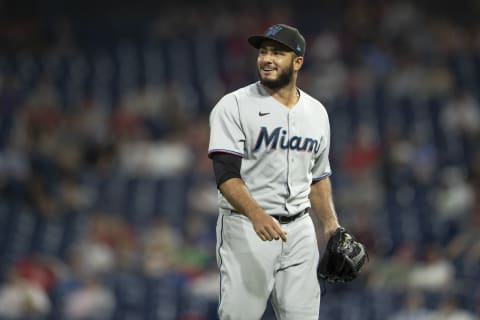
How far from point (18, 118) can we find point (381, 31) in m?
5.55

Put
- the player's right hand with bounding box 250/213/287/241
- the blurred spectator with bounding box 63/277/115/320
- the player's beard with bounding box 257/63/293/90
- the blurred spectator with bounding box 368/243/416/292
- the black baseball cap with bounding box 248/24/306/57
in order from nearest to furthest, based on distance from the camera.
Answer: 1. the player's right hand with bounding box 250/213/287/241
2. the black baseball cap with bounding box 248/24/306/57
3. the player's beard with bounding box 257/63/293/90
4. the blurred spectator with bounding box 63/277/115/320
5. the blurred spectator with bounding box 368/243/416/292

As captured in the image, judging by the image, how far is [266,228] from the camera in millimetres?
4293

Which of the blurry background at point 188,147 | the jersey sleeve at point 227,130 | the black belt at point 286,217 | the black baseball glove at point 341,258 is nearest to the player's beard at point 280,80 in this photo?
the jersey sleeve at point 227,130

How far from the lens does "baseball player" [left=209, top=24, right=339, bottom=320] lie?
14.7 ft

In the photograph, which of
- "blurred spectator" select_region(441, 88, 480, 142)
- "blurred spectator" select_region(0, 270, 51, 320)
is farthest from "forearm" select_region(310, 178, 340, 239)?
"blurred spectator" select_region(441, 88, 480, 142)

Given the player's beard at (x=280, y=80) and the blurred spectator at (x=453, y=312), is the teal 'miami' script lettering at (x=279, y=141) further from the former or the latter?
the blurred spectator at (x=453, y=312)

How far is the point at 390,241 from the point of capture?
33.6ft

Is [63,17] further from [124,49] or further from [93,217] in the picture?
[93,217]

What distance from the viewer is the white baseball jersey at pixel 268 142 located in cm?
452

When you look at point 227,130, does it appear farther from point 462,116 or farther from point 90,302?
point 462,116

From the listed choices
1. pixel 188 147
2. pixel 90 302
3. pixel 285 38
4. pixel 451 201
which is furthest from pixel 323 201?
pixel 188 147

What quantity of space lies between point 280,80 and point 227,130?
1.15 ft

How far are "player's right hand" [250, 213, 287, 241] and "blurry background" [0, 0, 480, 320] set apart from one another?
417 cm

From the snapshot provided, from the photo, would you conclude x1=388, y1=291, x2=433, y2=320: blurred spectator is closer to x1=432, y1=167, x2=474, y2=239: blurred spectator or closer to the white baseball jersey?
x1=432, y1=167, x2=474, y2=239: blurred spectator
